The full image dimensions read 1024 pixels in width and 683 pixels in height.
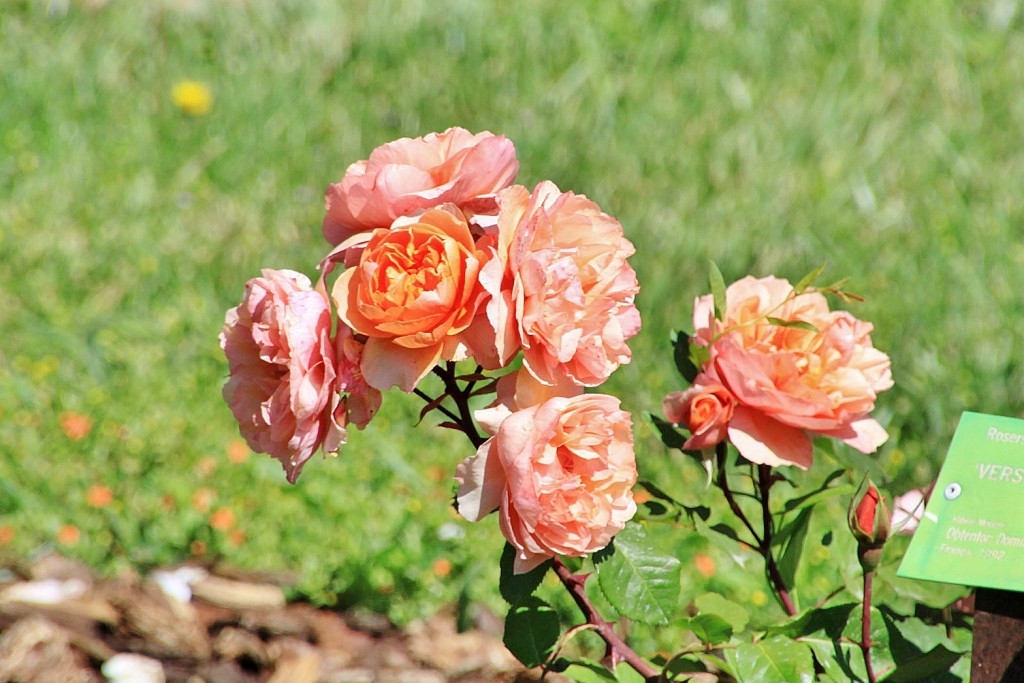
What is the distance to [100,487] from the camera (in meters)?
2.28

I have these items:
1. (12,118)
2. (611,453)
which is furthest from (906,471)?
(12,118)

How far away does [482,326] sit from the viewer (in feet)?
3.42

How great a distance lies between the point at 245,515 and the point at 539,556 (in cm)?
131

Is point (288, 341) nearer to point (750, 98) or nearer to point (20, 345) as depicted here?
point (20, 345)

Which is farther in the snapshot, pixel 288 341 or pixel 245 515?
pixel 245 515

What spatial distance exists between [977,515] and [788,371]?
232mm

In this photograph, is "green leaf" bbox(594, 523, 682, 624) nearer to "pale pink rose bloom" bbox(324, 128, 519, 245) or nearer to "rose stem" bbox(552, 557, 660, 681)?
"rose stem" bbox(552, 557, 660, 681)

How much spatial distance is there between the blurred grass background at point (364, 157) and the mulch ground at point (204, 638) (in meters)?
0.05

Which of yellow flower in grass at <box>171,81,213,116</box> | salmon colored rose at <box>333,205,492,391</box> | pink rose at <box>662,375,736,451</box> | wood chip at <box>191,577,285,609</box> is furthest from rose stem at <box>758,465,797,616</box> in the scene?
yellow flower in grass at <box>171,81,213,116</box>

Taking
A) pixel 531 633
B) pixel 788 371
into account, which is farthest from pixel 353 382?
pixel 788 371

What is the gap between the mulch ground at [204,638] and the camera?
1.91 metres

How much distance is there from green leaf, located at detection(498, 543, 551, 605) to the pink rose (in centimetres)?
22

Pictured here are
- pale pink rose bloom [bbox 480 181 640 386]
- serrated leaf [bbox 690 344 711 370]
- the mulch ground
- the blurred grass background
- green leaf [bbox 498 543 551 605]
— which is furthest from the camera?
the blurred grass background

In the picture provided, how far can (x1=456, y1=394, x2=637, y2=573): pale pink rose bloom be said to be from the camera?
101 cm
